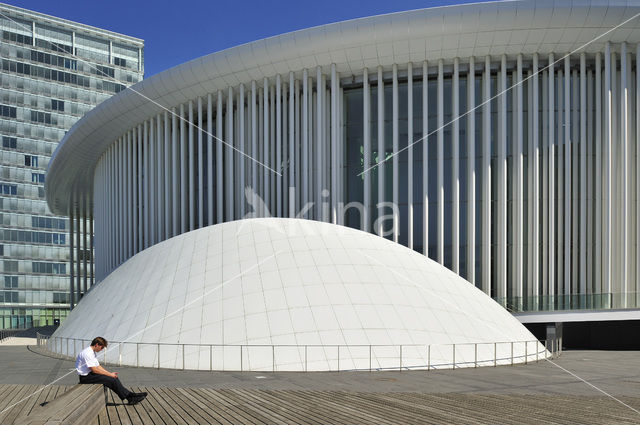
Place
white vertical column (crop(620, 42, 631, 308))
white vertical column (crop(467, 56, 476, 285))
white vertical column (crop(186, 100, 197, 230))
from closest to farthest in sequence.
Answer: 1. white vertical column (crop(620, 42, 631, 308))
2. white vertical column (crop(467, 56, 476, 285))
3. white vertical column (crop(186, 100, 197, 230))

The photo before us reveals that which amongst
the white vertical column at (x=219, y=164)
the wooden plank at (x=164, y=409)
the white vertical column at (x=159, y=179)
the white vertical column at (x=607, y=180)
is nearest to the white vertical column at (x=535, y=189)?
the white vertical column at (x=607, y=180)

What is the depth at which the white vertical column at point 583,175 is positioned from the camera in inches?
1186

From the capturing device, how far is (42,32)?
9169cm

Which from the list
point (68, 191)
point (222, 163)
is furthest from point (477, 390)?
point (68, 191)

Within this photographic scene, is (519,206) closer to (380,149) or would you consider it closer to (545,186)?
(545,186)

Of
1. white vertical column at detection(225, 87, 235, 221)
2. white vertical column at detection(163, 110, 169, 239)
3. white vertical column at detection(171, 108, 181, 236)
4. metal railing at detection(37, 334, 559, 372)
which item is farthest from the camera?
white vertical column at detection(163, 110, 169, 239)

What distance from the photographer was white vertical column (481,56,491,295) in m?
30.5

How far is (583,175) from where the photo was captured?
30.6 metres

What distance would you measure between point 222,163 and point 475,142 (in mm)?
15132

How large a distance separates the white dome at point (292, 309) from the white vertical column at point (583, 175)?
30.6 feet

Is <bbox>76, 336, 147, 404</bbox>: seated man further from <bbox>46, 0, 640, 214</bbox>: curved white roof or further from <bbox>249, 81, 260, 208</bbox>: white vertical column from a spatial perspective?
<bbox>249, 81, 260, 208</bbox>: white vertical column

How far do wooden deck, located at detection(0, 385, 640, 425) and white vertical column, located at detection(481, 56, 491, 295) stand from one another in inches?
736

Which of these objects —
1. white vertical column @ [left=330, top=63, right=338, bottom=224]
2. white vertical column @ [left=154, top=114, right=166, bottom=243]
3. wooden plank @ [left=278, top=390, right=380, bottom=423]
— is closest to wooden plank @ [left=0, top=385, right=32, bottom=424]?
wooden plank @ [left=278, top=390, right=380, bottom=423]

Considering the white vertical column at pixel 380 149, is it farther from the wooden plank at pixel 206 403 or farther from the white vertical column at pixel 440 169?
the wooden plank at pixel 206 403
